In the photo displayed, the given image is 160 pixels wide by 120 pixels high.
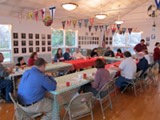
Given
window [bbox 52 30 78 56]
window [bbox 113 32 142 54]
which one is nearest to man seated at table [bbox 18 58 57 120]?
window [bbox 52 30 78 56]

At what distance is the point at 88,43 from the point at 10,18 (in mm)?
5296

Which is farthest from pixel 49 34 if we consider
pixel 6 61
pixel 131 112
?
pixel 131 112

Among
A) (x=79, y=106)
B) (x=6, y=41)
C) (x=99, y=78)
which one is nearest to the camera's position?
(x=79, y=106)

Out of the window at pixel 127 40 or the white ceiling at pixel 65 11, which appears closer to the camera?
the white ceiling at pixel 65 11

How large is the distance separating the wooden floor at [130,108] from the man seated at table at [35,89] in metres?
0.92

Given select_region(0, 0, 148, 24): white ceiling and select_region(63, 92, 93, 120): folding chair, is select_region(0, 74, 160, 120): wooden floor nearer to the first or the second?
select_region(63, 92, 93, 120): folding chair

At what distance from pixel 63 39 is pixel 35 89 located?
6578 millimetres

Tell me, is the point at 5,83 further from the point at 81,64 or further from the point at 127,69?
the point at 127,69

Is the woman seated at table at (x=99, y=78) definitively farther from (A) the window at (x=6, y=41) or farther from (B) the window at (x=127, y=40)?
(B) the window at (x=127, y=40)

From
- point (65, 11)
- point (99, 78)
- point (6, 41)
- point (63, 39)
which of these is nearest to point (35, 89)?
point (99, 78)

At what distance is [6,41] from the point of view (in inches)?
245

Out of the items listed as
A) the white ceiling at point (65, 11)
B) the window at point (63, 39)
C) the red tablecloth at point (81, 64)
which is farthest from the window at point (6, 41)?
the red tablecloth at point (81, 64)

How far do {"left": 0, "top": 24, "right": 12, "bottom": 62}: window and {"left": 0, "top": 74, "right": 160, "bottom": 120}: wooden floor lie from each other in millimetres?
3279

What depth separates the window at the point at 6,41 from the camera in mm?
6074
